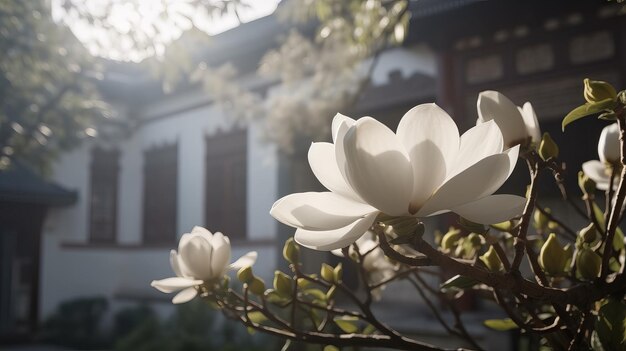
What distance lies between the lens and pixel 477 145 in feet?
2.10

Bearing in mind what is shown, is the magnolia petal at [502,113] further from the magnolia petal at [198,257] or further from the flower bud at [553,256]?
the magnolia petal at [198,257]

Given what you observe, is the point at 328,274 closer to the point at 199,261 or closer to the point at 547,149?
the point at 199,261

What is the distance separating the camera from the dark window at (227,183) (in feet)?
28.1

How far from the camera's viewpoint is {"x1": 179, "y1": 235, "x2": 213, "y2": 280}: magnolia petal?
0.92 meters

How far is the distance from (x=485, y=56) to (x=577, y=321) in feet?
15.5

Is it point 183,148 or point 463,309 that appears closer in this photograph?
point 463,309

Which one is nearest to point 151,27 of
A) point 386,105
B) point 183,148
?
point 386,105

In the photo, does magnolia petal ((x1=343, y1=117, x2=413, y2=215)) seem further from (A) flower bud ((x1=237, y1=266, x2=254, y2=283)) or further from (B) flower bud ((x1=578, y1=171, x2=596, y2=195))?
(B) flower bud ((x1=578, y1=171, x2=596, y2=195))

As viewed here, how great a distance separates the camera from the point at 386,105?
20.4 feet

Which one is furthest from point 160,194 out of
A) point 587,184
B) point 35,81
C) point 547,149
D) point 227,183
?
point 547,149

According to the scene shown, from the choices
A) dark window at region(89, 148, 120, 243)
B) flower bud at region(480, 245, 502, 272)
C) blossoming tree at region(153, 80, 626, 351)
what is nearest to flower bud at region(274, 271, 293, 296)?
blossoming tree at region(153, 80, 626, 351)

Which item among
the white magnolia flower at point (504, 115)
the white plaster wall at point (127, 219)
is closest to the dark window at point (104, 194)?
the white plaster wall at point (127, 219)

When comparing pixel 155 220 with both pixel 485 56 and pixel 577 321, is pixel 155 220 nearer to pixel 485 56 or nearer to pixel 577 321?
pixel 485 56

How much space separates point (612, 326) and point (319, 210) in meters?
0.31
